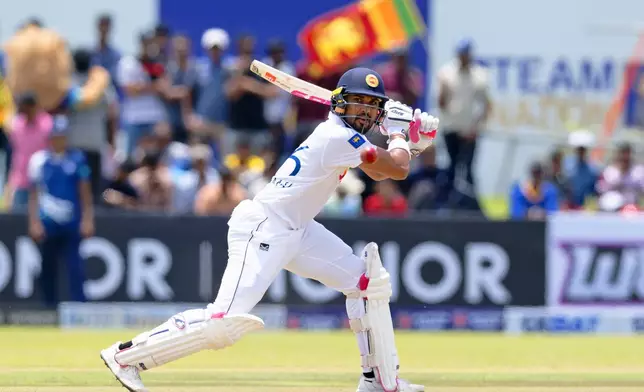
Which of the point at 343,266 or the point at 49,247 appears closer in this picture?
the point at 343,266

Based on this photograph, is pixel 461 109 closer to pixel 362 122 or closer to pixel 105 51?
pixel 105 51

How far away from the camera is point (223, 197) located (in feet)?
40.7

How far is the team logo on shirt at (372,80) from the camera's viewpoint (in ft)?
21.7

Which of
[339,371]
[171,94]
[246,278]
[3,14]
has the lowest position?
[339,371]

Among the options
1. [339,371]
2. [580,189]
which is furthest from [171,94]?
[339,371]

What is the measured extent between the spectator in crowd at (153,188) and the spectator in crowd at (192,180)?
0.30ft

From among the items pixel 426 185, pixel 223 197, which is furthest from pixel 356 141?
pixel 426 185

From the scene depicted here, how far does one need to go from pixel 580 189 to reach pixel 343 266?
7.47m

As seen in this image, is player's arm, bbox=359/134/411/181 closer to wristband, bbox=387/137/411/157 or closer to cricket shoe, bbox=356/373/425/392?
wristband, bbox=387/137/411/157

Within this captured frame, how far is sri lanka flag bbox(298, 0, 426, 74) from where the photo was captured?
13039mm

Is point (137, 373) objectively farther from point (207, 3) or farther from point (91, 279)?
point (207, 3)

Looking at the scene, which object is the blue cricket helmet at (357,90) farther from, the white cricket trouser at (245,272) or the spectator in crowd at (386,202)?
the spectator in crowd at (386,202)

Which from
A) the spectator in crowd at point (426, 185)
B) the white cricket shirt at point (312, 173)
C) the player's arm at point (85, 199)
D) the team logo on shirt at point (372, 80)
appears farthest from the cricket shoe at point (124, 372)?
the spectator in crowd at point (426, 185)

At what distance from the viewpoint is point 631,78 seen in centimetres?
1547
